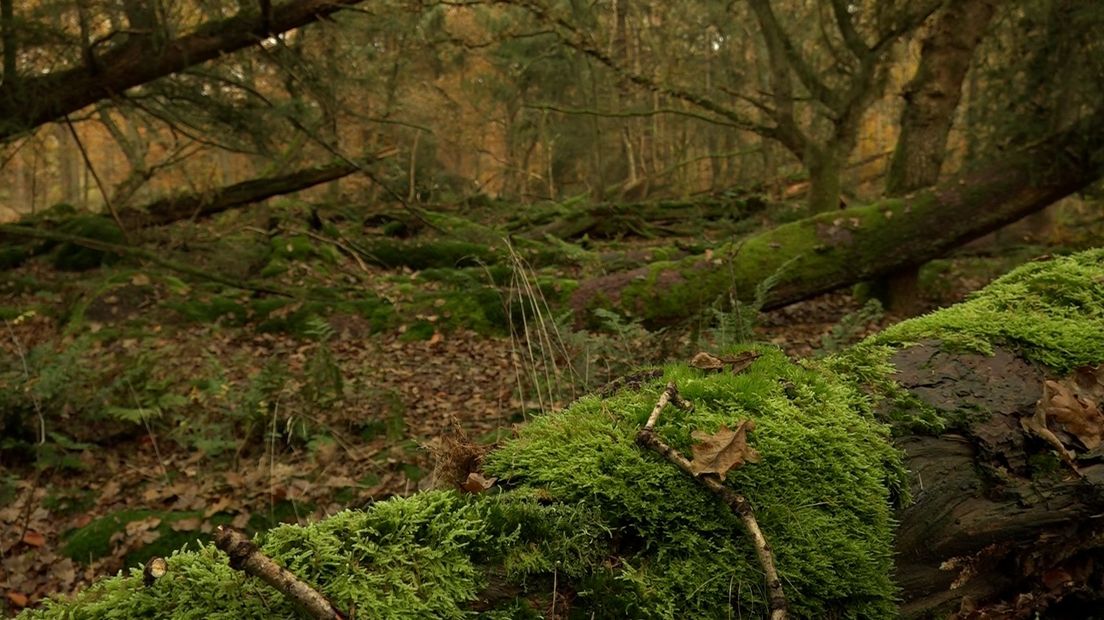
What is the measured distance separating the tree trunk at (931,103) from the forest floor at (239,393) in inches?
19.8

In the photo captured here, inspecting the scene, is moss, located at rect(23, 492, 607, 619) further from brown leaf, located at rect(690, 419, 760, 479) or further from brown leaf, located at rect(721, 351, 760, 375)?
brown leaf, located at rect(721, 351, 760, 375)

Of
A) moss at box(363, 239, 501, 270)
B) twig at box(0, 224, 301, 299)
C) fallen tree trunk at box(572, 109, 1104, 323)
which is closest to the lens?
fallen tree trunk at box(572, 109, 1104, 323)

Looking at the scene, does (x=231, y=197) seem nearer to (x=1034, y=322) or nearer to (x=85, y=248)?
(x=85, y=248)

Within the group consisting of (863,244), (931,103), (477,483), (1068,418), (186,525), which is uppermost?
(931,103)

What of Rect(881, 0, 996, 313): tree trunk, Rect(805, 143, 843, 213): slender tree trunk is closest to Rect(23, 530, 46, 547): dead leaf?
Rect(881, 0, 996, 313): tree trunk

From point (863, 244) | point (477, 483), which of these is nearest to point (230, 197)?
point (863, 244)

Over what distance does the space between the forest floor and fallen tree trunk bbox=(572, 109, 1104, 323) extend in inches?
22.6

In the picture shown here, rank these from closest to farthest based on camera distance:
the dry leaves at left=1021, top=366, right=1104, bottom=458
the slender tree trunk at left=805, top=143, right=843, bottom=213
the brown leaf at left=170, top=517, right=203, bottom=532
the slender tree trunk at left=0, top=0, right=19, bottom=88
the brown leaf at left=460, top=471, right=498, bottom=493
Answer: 1. the brown leaf at left=460, top=471, right=498, bottom=493
2. the dry leaves at left=1021, top=366, right=1104, bottom=458
3. the brown leaf at left=170, top=517, right=203, bottom=532
4. the slender tree trunk at left=0, top=0, right=19, bottom=88
5. the slender tree trunk at left=805, top=143, right=843, bottom=213

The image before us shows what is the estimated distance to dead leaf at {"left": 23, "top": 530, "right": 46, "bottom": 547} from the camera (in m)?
4.82

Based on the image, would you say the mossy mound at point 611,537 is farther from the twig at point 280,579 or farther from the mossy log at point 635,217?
the mossy log at point 635,217

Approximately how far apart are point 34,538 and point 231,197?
865cm

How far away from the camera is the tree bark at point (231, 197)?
12.2 meters

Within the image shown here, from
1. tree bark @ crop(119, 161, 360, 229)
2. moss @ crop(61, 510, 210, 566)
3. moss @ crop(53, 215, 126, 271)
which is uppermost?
tree bark @ crop(119, 161, 360, 229)

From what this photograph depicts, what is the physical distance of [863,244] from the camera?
8273 mm
